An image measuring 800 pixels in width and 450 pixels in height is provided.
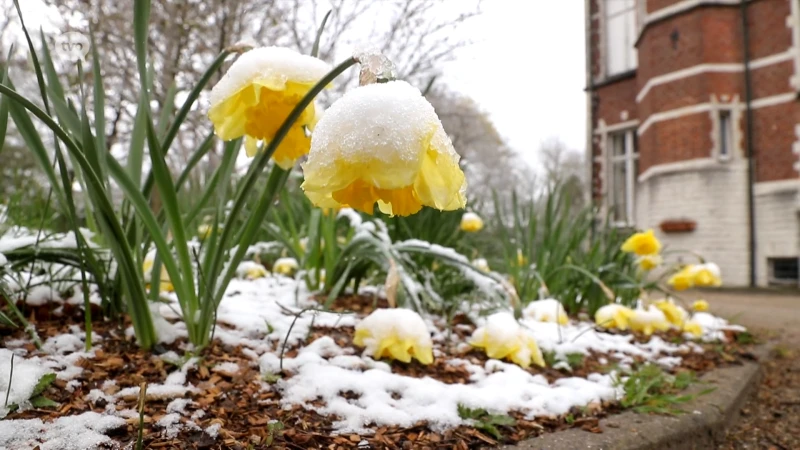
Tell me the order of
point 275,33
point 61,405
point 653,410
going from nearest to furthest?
point 61,405 → point 653,410 → point 275,33

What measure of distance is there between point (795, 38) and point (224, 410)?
10.7m

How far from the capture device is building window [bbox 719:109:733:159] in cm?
909

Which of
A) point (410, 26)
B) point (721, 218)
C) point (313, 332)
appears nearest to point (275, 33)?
point (410, 26)

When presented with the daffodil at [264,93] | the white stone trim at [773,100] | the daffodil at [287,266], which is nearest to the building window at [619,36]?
the white stone trim at [773,100]

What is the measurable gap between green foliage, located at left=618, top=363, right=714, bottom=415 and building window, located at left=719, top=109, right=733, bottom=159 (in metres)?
8.85

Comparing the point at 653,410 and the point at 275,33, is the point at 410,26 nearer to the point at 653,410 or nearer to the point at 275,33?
the point at 275,33

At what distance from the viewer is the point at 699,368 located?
2.01 meters

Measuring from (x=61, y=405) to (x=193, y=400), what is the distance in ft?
0.72

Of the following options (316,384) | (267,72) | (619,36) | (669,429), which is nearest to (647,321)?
(669,429)

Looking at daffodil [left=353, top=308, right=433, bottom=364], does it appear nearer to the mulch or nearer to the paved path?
the mulch

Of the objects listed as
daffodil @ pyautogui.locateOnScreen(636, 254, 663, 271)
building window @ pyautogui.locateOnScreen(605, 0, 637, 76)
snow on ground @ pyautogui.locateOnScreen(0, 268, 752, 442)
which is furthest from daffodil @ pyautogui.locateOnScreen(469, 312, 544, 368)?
building window @ pyautogui.locateOnScreen(605, 0, 637, 76)

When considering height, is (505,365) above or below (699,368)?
above

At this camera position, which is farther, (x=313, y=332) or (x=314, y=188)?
(x=313, y=332)

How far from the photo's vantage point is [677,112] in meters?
9.43
